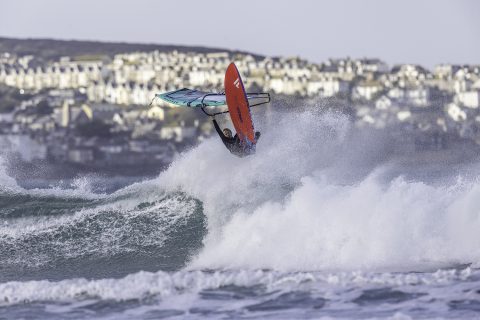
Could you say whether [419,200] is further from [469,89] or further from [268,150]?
[469,89]

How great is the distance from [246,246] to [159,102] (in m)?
112

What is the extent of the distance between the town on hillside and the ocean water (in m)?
83.3

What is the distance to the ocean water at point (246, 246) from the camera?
50.6ft

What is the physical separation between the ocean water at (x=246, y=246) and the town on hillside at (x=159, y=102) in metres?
83.3

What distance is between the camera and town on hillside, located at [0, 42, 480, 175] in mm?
116438

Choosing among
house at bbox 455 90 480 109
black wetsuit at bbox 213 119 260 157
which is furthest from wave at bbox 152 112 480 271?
house at bbox 455 90 480 109

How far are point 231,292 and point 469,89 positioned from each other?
121 meters

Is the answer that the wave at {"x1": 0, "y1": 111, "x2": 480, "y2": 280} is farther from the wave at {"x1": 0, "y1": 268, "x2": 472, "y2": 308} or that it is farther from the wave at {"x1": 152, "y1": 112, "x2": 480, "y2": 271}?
the wave at {"x1": 0, "y1": 268, "x2": 472, "y2": 308}

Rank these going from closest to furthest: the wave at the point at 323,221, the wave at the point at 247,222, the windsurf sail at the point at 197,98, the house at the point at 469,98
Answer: the wave at the point at 323,221 → the wave at the point at 247,222 → the windsurf sail at the point at 197,98 → the house at the point at 469,98

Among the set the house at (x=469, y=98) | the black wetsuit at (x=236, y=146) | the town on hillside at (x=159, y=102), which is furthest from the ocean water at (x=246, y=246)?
the house at (x=469, y=98)

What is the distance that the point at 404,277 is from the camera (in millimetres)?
15969

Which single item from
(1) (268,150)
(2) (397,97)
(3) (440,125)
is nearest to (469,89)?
(2) (397,97)

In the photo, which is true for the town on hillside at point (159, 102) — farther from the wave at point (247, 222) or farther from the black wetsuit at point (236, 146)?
the black wetsuit at point (236, 146)

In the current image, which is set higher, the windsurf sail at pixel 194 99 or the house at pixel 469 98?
the house at pixel 469 98
